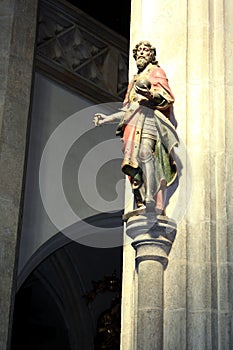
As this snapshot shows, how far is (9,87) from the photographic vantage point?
32.4 feet

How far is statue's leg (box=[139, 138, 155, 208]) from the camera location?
6.34m

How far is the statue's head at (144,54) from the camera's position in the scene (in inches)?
264

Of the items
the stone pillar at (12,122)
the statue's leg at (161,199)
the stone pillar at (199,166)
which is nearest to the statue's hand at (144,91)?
the stone pillar at (199,166)

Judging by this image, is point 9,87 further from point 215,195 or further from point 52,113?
point 215,195

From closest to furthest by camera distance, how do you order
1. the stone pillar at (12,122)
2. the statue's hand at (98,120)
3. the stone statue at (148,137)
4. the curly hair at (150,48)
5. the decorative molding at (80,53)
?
the stone statue at (148,137) < the statue's hand at (98,120) < the curly hair at (150,48) < the stone pillar at (12,122) < the decorative molding at (80,53)

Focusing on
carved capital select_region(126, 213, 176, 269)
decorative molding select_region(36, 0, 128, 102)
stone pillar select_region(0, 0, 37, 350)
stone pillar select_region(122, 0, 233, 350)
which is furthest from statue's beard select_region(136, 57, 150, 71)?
decorative molding select_region(36, 0, 128, 102)

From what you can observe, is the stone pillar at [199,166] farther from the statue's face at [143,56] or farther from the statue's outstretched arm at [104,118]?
the statue's outstretched arm at [104,118]

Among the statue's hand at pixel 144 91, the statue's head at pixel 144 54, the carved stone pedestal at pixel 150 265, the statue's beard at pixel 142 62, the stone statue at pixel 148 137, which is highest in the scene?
the statue's head at pixel 144 54

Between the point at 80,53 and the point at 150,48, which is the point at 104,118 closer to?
the point at 150,48

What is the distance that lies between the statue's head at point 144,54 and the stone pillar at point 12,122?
3.14m

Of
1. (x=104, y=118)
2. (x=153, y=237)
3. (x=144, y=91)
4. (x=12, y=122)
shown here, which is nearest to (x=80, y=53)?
(x=12, y=122)

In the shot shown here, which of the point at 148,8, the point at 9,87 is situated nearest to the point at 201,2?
the point at 148,8

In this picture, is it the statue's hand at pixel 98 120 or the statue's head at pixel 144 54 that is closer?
the statue's hand at pixel 98 120

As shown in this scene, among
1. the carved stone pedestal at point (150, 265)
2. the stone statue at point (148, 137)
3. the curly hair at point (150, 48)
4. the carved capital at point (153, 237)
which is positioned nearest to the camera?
the carved stone pedestal at point (150, 265)
